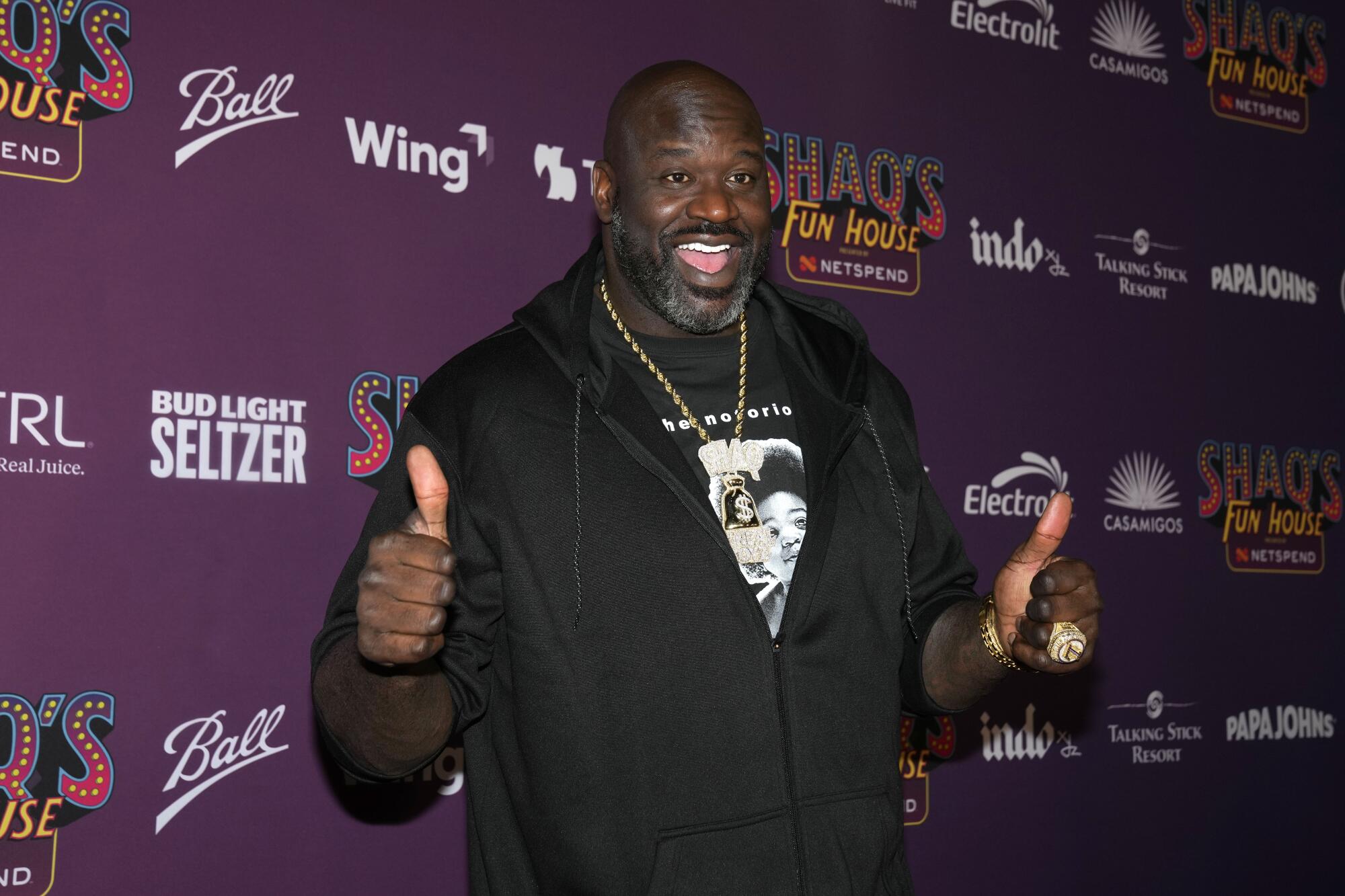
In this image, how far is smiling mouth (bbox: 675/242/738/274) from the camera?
1574mm

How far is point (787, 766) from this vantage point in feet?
4.53

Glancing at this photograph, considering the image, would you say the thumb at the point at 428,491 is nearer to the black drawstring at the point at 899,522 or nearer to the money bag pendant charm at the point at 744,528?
the money bag pendant charm at the point at 744,528

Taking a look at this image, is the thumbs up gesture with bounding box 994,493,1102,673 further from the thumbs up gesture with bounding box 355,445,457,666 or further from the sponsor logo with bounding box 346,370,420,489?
the sponsor logo with bounding box 346,370,420,489

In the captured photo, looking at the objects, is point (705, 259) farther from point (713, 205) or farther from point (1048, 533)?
point (1048, 533)

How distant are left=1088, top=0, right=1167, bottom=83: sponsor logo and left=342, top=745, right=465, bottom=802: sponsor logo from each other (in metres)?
2.36

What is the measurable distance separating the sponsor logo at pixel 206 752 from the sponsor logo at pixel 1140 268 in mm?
2313

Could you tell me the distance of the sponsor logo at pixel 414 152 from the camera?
2.28m

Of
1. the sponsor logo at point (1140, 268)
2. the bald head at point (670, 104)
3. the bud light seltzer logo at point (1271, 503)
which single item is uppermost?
the sponsor logo at point (1140, 268)

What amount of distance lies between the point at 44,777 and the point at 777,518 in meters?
1.30

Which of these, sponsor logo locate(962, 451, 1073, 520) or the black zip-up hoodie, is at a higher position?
sponsor logo locate(962, 451, 1073, 520)

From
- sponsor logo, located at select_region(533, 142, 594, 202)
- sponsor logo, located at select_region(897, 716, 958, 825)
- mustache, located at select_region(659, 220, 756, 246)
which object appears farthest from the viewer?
sponsor logo, located at select_region(897, 716, 958, 825)

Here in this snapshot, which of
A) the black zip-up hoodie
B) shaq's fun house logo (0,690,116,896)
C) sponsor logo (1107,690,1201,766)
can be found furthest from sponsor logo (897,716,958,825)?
shaq's fun house logo (0,690,116,896)

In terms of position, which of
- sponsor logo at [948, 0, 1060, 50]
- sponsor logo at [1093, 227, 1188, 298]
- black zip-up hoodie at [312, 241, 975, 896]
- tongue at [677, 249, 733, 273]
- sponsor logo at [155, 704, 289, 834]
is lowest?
sponsor logo at [155, 704, 289, 834]

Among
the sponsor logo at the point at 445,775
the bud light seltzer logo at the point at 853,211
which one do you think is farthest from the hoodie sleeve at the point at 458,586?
the bud light seltzer logo at the point at 853,211
